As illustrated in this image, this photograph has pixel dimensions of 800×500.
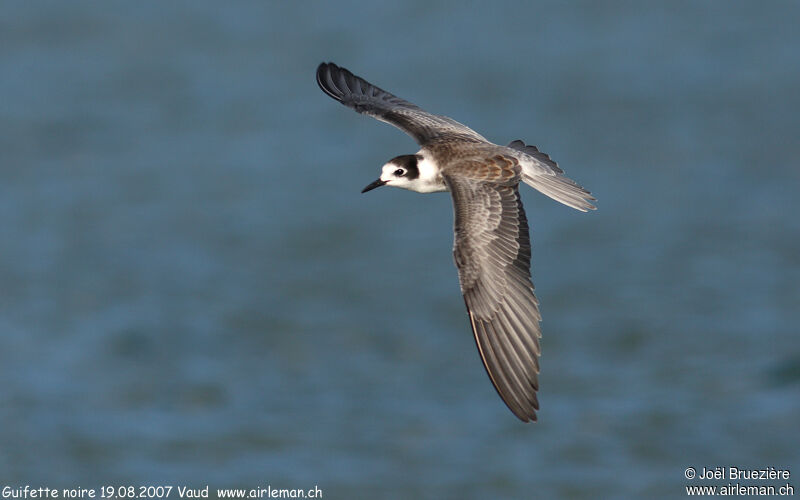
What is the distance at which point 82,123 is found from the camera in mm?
29719

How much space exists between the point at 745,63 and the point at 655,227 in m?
7.09

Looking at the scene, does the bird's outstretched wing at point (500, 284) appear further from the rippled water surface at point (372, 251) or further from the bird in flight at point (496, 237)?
the rippled water surface at point (372, 251)

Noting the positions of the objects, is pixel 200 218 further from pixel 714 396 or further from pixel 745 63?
pixel 745 63

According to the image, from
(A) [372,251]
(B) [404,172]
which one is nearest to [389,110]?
(B) [404,172]

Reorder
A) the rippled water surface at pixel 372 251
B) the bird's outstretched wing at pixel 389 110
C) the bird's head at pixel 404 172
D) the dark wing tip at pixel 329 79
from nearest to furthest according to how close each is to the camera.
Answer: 1. the bird's head at pixel 404 172
2. the bird's outstretched wing at pixel 389 110
3. the dark wing tip at pixel 329 79
4. the rippled water surface at pixel 372 251

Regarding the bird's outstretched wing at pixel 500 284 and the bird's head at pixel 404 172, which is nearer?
the bird's outstretched wing at pixel 500 284

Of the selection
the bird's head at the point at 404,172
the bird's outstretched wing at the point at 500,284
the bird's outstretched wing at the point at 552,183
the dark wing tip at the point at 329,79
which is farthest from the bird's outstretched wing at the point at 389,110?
the bird's outstretched wing at the point at 500,284

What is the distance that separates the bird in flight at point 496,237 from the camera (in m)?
10.1

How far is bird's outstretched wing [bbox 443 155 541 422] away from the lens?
33.0 feet

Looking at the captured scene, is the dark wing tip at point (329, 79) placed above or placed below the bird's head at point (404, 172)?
above

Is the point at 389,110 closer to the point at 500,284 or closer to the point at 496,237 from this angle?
the point at 496,237

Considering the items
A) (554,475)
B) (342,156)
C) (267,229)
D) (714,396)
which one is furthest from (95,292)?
(714,396)

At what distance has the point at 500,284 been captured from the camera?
10344 millimetres

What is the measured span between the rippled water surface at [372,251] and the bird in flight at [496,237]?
9.27 m
